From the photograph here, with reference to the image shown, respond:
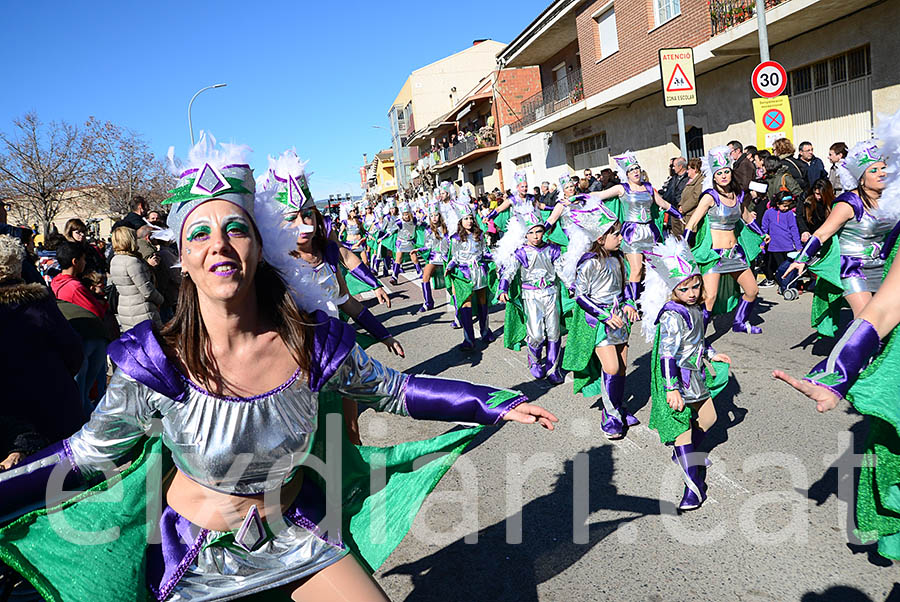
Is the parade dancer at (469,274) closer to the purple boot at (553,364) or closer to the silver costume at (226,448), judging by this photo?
the purple boot at (553,364)

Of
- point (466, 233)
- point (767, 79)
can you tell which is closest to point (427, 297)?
point (466, 233)

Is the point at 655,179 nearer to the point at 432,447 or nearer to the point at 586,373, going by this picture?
Result: the point at 586,373

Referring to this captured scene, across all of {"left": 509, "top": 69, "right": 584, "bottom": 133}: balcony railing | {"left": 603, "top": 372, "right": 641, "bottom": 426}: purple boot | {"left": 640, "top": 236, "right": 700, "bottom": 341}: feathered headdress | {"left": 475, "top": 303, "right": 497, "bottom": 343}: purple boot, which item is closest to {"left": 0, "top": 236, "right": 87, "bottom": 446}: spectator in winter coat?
{"left": 640, "top": 236, "right": 700, "bottom": 341}: feathered headdress

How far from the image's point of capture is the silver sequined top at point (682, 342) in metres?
4.48

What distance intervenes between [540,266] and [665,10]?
14.9 m

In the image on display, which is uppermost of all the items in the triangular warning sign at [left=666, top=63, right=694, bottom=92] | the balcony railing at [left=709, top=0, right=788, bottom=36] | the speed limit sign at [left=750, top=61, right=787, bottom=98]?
the balcony railing at [left=709, top=0, right=788, bottom=36]

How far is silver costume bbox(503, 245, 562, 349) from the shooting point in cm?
723

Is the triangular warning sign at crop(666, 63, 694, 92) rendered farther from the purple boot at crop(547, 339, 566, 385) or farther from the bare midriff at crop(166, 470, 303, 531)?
the bare midriff at crop(166, 470, 303, 531)

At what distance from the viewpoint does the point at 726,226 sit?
27.4ft

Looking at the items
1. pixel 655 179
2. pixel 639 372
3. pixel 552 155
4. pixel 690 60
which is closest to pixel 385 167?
pixel 552 155

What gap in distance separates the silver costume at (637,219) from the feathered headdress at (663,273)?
4.62 metres

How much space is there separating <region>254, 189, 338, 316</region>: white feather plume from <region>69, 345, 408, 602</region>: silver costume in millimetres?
341

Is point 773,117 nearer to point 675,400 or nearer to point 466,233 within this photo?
point 466,233

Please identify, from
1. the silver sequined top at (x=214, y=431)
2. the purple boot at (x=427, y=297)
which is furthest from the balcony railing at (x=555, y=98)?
the silver sequined top at (x=214, y=431)
